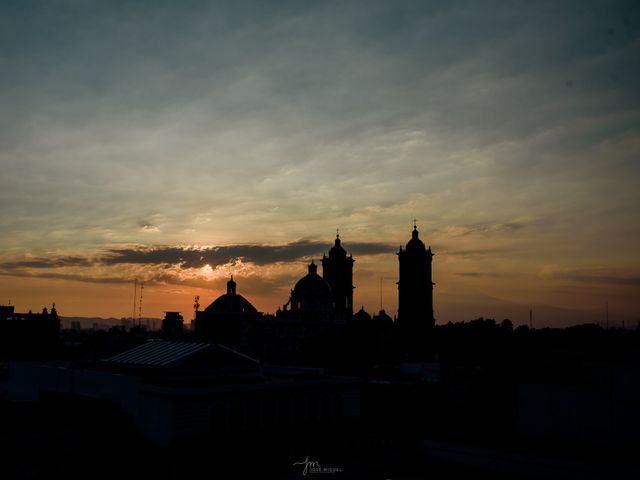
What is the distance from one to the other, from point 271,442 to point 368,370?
5402cm

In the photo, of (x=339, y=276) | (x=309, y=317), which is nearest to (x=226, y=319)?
(x=309, y=317)

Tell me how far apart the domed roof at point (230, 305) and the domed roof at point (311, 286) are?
1005 cm

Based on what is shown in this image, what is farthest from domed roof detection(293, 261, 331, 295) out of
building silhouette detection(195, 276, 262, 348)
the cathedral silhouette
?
building silhouette detection(195, 276, 262, 348)

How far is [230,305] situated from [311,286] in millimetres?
16716

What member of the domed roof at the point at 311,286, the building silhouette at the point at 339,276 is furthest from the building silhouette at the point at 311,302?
the building silhouette at the point at 339,276

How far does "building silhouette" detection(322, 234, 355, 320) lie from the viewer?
479ft

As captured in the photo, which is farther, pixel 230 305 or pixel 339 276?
pixel 339 276

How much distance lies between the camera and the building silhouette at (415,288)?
416 feet

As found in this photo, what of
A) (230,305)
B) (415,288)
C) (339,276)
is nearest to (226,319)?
(230,305)

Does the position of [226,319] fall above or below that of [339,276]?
below

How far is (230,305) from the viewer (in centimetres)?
12975

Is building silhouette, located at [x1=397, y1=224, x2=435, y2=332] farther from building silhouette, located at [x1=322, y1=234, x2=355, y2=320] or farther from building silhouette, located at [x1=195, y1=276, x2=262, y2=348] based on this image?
building silhouette, located at [x1=195, y1=276, x2=262, y2=348]

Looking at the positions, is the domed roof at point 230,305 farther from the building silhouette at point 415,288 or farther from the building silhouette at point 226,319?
the building silhouette at point 415,288

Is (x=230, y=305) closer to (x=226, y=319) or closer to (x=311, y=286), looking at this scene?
(x=226, y=319)
